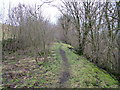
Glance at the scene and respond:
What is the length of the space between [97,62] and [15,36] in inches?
354

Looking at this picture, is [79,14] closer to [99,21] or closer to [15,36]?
[99,21]

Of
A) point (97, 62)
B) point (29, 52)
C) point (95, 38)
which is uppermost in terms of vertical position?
point (95, 38)

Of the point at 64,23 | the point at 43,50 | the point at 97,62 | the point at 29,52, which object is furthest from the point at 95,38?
the point at 64,23

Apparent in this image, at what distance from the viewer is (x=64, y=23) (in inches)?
928

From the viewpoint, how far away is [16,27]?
10172mm

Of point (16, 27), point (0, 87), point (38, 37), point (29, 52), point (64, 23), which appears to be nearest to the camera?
point (0, 87)

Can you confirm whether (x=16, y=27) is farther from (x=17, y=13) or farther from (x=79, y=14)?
(x=79, y=14)

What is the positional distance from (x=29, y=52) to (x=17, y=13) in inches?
179

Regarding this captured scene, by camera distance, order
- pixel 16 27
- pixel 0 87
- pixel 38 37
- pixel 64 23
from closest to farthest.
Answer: pixel 0 87
pixel 38 37
pixel 16 27
pixel 64 23

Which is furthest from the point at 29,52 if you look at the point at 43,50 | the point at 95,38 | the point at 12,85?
the point at 95,38

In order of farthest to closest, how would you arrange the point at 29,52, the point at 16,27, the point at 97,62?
1. the point at 16,27
2. the point at 29,52
3. the point at 97,62

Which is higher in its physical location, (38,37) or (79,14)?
(79,14)

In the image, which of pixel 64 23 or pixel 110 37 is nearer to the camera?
pixel 110 37

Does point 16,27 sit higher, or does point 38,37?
point 16,27
